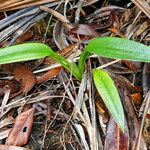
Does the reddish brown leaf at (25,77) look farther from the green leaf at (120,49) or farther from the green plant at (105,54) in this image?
the green leaf at (120,49)

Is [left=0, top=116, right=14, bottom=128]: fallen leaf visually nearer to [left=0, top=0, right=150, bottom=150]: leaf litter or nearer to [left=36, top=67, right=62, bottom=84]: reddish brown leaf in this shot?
[left=0, top=0, right=150, bottom=150]: leaf litter

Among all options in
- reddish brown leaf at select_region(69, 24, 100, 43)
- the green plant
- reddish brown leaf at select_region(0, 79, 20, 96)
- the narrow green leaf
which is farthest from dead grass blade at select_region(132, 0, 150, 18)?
reddish brown leaf at select_region(0, 79, 20, 96)

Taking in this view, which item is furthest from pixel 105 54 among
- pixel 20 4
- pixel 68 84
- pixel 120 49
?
pixel 20 4

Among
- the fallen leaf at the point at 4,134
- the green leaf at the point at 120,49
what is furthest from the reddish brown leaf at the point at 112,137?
the fallen leaf at the point at 4,134

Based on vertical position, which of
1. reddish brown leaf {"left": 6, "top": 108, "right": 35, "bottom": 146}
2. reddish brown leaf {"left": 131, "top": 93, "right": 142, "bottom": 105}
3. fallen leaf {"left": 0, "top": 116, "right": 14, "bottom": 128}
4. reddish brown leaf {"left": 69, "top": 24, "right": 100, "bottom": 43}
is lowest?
reddish brown leaf {"left": 131, "top": 93, "right": 142, "bottom": 105}

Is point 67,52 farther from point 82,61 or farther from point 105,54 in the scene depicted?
point 105,54
